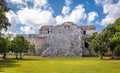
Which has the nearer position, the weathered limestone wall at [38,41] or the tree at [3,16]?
the tree at [3,16]

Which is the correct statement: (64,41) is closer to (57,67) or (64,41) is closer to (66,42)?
(66,42)

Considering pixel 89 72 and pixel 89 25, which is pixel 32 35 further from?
pixel 89 72

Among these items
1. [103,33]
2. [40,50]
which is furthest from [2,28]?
[40,50]

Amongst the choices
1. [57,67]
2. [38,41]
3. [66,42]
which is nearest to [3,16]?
[57,67]

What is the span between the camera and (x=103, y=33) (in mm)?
55562

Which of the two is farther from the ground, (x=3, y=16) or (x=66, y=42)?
(x=3, y=16)

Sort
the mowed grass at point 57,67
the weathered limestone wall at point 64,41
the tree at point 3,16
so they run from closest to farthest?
the mowed grass at point 57,67 → the tree at point 3,16 → the weathered limestone wall at point 64,41

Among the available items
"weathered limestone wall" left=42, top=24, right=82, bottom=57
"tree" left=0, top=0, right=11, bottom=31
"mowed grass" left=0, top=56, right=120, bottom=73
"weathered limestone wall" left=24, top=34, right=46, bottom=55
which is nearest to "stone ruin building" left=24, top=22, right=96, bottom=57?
"weathered limestone wall" left=42, top=24, right=82, bottom=57

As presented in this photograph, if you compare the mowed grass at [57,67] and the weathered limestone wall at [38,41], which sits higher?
the weathered limestone wall at [38,41]

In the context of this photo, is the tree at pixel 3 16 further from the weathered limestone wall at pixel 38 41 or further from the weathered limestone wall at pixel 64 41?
the weathered limestone wall at pixel 38 41

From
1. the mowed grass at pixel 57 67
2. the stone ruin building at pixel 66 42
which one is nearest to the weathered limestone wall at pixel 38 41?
the stone ruin building at pixel 66 42

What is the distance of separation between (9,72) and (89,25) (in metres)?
64.1

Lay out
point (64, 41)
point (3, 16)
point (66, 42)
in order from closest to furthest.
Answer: point (3, 16) → point (66, 42) → point (64, 41)

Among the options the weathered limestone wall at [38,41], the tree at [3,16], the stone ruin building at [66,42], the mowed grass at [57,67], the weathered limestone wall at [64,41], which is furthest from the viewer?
the weathered limestone wall at [38,41]
